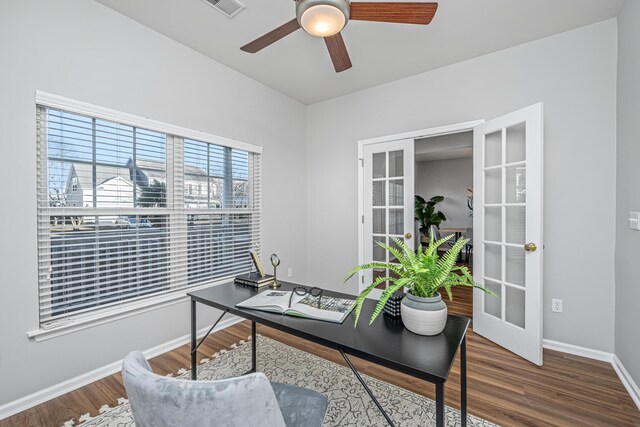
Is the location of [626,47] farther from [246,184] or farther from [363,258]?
[246,184]

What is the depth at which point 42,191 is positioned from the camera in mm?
1849

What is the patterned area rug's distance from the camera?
1.63m

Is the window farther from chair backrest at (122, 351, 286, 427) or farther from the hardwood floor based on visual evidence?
chair backrest at (122, 351, 286, 427)

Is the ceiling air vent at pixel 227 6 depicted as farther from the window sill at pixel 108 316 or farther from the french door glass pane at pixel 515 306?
the french door glass pane at pixel 515 306

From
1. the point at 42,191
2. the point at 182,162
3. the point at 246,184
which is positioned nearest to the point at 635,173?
the point at 246,184

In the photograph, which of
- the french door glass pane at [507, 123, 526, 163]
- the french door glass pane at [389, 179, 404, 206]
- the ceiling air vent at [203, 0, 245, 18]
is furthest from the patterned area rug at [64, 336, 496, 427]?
the ceiling air vent at [203, 0, 245, 18]

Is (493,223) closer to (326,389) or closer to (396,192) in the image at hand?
(396,192)

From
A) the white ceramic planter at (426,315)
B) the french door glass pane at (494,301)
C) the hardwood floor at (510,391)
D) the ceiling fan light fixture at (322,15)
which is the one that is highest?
the ceiling fan light fixture at (322,15)

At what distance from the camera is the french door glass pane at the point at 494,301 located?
101 inches

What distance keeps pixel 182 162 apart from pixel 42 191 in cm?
100

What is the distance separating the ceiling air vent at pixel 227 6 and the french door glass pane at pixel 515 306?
125 inches

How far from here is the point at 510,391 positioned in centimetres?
189

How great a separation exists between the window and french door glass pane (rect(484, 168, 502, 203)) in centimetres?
254

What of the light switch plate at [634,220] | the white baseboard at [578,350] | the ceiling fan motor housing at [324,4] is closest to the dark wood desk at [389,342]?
the light switch plate at [634,220]
